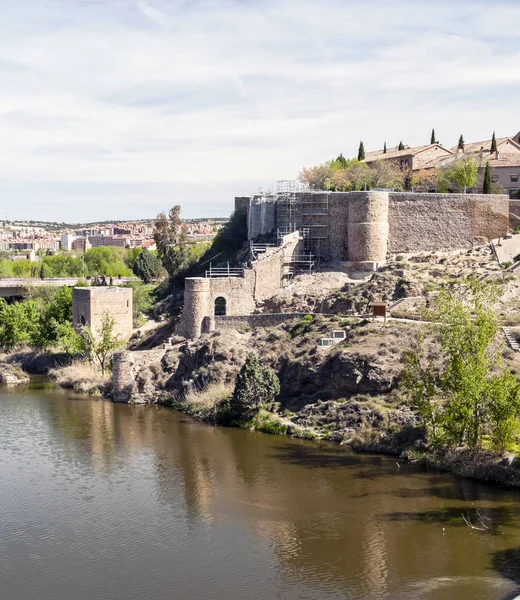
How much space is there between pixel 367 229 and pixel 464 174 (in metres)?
8.19

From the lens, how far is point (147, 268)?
84.2 meters

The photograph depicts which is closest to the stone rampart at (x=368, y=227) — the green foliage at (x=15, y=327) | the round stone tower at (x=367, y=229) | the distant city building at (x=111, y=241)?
the round stone tower at (x=367, y=229)

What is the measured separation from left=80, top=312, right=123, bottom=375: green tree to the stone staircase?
21149mm

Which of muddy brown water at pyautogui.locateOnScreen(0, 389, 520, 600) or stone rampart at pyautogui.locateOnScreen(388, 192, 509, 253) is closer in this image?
muddy brown water at pyautogui.locateOnScreen(0, 389, 520, 600)

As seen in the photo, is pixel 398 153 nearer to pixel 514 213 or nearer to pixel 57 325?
pixel 514 213

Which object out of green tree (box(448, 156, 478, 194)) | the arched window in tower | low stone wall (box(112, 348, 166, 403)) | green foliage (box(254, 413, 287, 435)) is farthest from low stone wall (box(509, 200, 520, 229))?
low stone wall (box(112, 348, 166, 403))

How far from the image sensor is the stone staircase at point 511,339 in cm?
3775

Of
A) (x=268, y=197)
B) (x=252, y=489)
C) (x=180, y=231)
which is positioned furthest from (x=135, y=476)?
(x=180, y=231)

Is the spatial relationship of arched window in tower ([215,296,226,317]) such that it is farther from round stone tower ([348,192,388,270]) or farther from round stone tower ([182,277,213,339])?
round stone tower ([348,192,388,270])

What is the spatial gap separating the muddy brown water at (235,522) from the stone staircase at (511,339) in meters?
8.69

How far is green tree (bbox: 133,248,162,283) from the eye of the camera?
83.9 meters

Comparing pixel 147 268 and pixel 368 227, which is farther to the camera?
pixel 147 268

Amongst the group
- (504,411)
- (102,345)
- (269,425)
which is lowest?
(269,425)


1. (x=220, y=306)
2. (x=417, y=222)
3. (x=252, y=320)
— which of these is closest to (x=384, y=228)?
(x=417, y=222)
